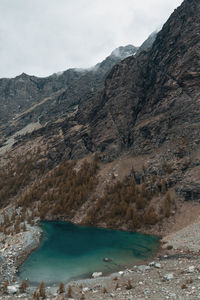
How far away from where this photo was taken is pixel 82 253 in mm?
35188

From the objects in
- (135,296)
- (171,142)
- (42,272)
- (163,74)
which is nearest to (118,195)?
(171,142)

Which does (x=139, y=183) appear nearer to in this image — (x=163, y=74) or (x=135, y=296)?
(x=135, y=296)

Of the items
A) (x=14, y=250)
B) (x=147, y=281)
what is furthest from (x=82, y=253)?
(x=147, y=281)

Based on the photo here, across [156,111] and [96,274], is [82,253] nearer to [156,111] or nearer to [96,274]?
[96,274]

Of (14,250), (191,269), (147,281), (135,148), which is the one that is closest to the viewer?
(147,281)

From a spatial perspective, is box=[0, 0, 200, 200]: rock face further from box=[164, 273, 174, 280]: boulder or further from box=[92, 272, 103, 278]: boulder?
box=[92, 272, 103, 278]: boulder

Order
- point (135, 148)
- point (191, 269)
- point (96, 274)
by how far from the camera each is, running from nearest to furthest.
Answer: point (191, 269) < point (96, 274) < point (135, 148)

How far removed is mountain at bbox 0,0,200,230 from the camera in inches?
2029

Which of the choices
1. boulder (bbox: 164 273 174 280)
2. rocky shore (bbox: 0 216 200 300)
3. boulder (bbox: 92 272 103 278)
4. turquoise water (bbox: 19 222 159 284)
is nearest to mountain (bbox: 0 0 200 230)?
turquoise water (bbox: 19 222 159 284)

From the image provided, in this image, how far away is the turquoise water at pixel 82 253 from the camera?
27344 millimetres

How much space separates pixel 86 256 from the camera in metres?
33.4

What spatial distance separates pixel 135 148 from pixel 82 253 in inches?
1790

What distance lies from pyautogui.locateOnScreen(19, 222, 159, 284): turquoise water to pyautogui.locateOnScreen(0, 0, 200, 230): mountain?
5.67 m

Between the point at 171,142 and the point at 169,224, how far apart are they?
94.0ft
